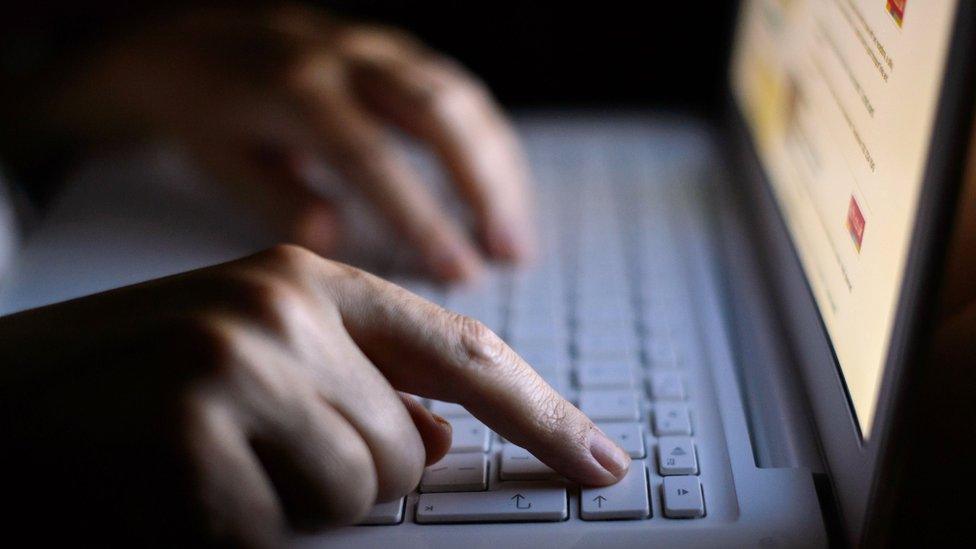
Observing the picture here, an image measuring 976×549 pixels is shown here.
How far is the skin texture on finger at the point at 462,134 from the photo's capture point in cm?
70

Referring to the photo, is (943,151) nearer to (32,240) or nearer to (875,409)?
(875,409)

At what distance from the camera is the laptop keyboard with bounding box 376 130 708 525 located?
1.37 feet

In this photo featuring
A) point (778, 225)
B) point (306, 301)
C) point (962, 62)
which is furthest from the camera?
point (778, 225)

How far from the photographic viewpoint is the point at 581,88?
38.4 inches

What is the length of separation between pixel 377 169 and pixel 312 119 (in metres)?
0.08

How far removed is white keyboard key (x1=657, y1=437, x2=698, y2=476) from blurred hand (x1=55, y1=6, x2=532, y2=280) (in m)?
0.24

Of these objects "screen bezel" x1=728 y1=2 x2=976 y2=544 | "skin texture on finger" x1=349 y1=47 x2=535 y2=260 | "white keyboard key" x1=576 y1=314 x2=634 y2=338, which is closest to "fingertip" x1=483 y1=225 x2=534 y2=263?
"skin texture on finger" x1=349 y1=47 x2=535 y2=260

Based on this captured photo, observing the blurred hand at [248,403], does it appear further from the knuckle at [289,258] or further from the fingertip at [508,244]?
the fingertip at [508,244]

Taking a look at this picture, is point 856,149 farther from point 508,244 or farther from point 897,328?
point 508,244

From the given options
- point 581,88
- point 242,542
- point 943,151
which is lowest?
point 581,88

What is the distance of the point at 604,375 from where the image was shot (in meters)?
0.52

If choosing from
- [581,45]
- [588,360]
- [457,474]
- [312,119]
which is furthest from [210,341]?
[581,45]

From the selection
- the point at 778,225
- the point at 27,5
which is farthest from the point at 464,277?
the point at 27,5

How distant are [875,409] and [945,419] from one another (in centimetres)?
3
